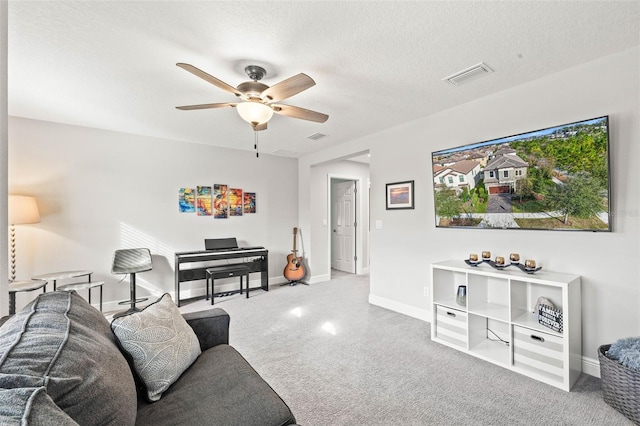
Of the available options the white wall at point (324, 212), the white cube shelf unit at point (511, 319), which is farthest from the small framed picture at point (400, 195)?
the white wall at point (324, 212)

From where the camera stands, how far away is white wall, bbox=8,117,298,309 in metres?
3.42

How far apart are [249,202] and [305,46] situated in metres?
3.46

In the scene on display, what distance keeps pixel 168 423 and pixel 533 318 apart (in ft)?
8.84

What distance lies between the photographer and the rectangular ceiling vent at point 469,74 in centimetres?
225

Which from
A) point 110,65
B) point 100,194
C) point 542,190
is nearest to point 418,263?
point 542,190

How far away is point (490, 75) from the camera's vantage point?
2.38 m

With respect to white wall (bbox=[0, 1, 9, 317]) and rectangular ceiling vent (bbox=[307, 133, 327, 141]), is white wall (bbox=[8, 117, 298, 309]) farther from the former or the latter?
white wall (bbox=[0, 1, 9, 317])

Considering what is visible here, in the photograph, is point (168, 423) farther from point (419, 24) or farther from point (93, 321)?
point (419, 24)

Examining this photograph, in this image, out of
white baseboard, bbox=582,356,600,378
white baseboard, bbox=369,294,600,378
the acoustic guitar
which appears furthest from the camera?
the acoustic guitar

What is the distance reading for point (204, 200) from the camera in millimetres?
4613

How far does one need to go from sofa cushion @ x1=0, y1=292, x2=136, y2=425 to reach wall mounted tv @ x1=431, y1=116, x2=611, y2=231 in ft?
9.85

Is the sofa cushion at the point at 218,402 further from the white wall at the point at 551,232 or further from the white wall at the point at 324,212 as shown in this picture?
the white wall at the point at 324,212

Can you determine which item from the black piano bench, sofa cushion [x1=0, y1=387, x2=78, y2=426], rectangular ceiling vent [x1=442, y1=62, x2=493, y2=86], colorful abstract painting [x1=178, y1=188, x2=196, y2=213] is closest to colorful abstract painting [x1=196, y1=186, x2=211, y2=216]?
colorful abstract painting [x1=178, y1=188, x2=196, y2=213]

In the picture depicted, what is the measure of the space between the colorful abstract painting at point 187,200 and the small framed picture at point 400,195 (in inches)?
121
